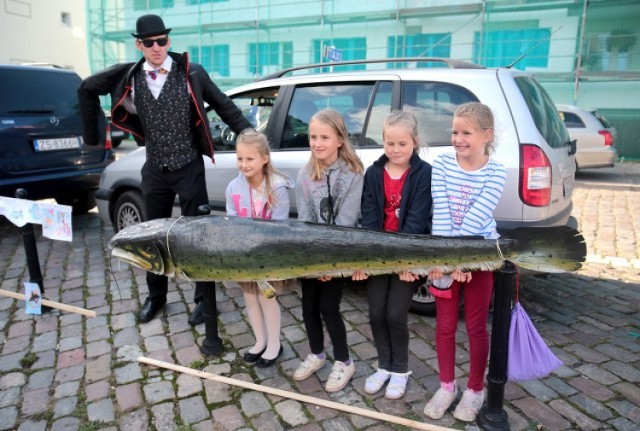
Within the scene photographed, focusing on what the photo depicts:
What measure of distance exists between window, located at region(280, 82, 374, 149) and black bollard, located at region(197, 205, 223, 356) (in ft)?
4.63

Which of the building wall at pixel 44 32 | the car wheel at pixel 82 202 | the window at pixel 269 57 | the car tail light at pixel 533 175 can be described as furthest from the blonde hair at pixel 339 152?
the building wall at pixel 44 32

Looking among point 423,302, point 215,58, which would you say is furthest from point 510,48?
point 423,302

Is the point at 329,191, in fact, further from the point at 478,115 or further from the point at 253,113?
the point at 253,113

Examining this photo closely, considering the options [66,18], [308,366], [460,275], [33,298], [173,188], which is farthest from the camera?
[66,18]

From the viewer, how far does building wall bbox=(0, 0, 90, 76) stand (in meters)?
24.0

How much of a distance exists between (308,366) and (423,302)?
128 centimetres

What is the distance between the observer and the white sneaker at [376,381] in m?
2.93

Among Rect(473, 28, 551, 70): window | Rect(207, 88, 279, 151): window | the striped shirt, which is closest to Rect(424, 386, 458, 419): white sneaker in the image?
the striped shirt

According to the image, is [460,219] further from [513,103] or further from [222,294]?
[222,294]

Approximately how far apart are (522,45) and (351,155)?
18.2m

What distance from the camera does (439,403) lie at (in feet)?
9.03

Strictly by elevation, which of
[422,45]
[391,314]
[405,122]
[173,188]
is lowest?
[391,314]

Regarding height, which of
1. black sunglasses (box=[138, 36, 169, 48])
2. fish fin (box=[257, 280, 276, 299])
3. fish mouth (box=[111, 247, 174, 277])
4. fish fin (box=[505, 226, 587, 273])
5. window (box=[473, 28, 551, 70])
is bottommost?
fish fin (box=[257, 280, 276, 299])

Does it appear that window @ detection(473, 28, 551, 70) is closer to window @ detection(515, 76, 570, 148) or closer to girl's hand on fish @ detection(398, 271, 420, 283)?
window @ detection(515, 76, 570, 148)
